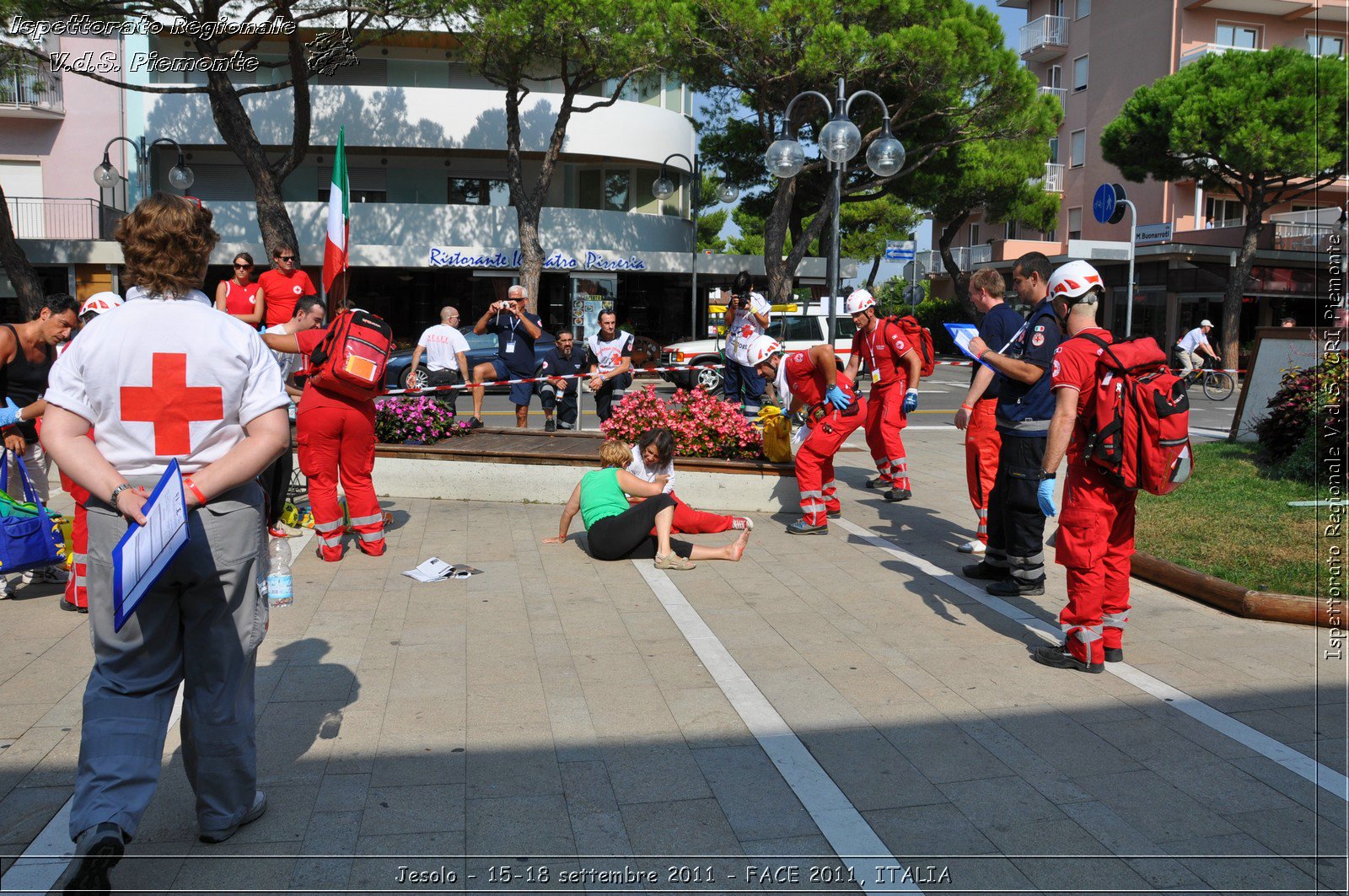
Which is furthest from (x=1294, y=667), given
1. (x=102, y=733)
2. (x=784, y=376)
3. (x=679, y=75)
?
(x=679, y=75)

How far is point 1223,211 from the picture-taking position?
1640 inches

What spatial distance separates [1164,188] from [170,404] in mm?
43335

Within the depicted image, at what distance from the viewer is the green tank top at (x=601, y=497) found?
770 cm

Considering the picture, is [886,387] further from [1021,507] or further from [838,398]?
[1021,507]

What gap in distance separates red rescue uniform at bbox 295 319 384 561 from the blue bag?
1524mm

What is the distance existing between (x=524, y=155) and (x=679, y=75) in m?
7.01

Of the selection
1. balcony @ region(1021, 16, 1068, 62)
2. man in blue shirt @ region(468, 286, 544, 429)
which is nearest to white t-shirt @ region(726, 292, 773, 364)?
man in blue shirt @ region(468, 286, 544, 429)

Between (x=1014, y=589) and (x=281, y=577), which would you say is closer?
(x=281, y=577)

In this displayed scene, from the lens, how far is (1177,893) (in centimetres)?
321

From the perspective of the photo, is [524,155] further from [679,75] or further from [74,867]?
[74,867]

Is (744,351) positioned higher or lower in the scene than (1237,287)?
lower

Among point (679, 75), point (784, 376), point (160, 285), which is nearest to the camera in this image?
point (160, 285)

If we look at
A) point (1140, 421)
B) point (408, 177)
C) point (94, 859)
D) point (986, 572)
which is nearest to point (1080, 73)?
point (408, 177)

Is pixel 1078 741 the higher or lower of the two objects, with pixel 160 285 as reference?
lower
